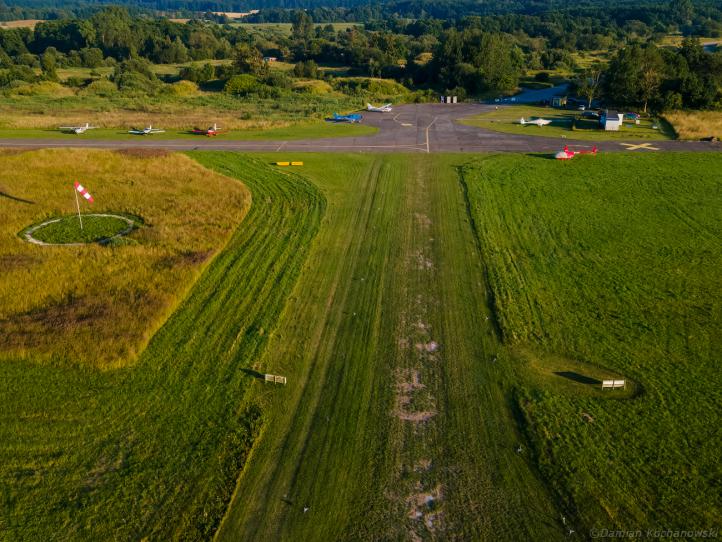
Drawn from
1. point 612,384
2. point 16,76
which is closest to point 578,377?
point 612,384

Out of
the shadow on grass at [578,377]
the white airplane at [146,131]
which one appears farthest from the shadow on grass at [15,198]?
the shadow on grass at [578,377]

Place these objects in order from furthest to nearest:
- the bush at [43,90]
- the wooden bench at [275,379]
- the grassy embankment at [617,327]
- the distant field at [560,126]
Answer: the bush at [43,90] < the distant field at [560,126] < the wooden bench at [275,379] < the grassy embankment at [617,327]

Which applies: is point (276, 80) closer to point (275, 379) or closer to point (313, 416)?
point (275, 379)

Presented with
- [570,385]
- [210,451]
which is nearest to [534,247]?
[570,385]

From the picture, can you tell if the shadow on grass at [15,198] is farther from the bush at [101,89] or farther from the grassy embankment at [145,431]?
the bush at [101,89]

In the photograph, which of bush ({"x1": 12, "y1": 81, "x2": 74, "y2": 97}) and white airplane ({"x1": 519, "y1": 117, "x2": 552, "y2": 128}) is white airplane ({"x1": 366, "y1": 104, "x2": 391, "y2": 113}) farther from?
bush ({"x1": 12, "y1": 81, "x2": 74, "y2": 97})

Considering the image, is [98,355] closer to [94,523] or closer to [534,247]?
[94,523]
